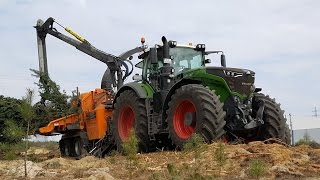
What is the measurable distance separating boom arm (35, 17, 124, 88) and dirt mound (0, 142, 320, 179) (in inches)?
262

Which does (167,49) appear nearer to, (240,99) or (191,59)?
(191,59)

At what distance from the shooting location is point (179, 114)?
35.9 feet

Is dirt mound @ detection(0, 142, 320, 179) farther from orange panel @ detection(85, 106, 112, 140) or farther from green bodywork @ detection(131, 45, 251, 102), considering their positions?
orange panel @ detection(85, 106, 112, 140)

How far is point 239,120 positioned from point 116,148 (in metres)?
4.51

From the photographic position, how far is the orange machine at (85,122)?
14414 mm

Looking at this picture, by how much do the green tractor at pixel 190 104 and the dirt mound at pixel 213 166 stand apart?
1108mm

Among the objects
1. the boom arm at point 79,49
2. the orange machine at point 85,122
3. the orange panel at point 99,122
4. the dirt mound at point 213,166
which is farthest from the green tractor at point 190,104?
the boom arm at point 79,49

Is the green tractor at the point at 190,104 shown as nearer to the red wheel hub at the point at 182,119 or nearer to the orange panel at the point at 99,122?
the red wheel hub at the point at 182,119

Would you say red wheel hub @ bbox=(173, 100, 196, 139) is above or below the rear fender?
below

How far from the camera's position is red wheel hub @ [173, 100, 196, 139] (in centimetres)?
1068

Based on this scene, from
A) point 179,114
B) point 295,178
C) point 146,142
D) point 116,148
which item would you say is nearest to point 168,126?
point 179,114

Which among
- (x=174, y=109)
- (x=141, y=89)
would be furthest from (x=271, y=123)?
(x=141, y=89)

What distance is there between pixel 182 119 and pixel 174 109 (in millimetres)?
295

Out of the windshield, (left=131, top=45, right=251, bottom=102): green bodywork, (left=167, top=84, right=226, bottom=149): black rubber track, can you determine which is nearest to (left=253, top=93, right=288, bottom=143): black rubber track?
(left=131, top=45, right=251, bottom=102): green bodywork
